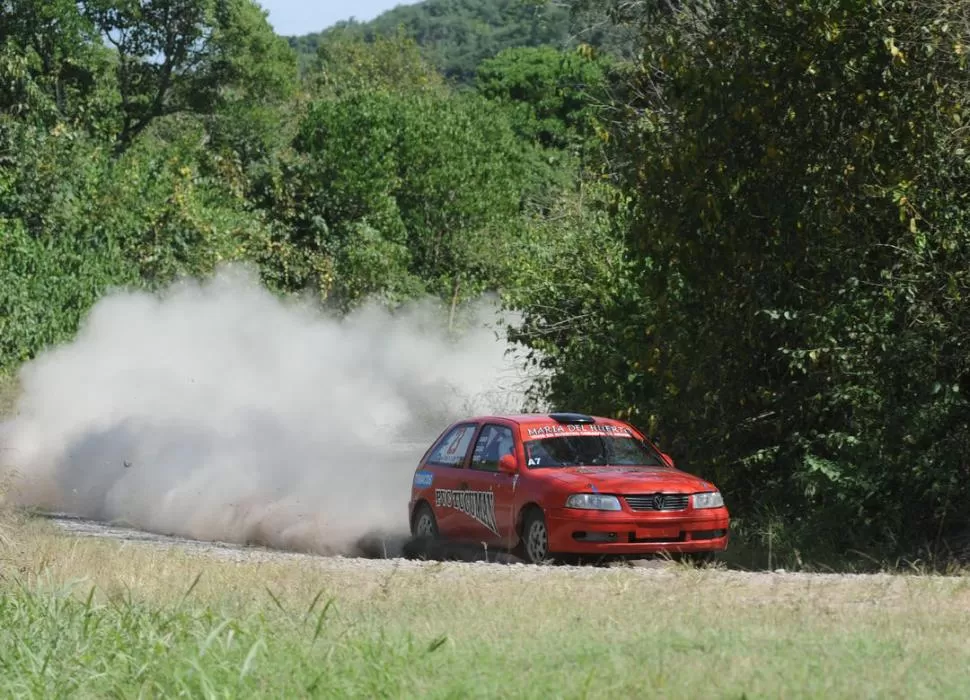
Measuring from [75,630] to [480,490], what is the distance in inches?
254

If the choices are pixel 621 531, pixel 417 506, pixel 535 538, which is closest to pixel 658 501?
pixel 621 531

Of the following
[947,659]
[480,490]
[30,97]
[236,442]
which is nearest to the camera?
[947,659]

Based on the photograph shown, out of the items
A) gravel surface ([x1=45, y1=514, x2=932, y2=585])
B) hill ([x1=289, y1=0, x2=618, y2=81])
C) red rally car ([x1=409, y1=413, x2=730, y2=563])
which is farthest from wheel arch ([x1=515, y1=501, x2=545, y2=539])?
hill ([x1=289, y1=0, x2=618, y2=81])

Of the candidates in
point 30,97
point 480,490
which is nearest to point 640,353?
point 480,490

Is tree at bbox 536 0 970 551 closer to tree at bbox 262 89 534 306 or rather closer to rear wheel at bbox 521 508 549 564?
rear wheel at bbox 521 508 549 564

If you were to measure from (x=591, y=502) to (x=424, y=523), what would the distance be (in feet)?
9.30

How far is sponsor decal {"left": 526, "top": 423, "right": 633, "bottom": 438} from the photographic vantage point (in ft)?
50.3

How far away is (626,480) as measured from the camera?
1423 cm

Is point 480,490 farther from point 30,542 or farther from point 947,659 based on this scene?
point 947,659

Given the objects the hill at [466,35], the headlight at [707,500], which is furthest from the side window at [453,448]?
the hill at [466,35]

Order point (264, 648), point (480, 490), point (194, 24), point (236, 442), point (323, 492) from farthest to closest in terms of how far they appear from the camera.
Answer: point (194, 24) < point (236, 442) < point (323, 492) < point (480, 490) < point (264, 648)

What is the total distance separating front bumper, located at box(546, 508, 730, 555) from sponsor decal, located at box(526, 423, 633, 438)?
1375 mm

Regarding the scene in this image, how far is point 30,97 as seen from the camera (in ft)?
146

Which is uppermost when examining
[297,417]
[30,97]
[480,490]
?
[30,97]
